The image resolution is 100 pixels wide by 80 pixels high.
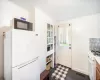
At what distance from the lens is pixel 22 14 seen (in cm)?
190

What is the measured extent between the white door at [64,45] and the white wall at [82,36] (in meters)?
0.19

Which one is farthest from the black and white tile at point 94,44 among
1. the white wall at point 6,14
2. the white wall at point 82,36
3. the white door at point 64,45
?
the white wall at point 6,14

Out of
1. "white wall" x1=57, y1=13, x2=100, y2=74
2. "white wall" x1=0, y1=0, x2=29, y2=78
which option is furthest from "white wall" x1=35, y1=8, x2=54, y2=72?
"white wall" x1=57, y1=13, x2=100, y2=74

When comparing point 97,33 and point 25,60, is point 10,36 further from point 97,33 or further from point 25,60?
point 97,33

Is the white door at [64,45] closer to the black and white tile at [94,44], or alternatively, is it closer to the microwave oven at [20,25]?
the black and white tile at [94,44]

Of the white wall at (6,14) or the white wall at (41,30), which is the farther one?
the white wall at (41,30)

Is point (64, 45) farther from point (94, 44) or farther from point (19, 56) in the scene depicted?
point (19, 56)

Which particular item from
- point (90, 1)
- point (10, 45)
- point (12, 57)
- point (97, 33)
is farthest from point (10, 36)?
point (97, 33)

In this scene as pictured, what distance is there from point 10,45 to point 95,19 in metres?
2.75

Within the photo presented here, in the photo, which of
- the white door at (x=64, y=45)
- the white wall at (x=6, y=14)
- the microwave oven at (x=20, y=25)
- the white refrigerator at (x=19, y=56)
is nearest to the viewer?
the white refrigerator at (x=19, y=56)

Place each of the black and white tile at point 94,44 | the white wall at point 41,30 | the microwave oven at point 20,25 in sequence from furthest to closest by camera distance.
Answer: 1. the black and white tile at point 94,44
2. the white wall at point 41,30
3. the microwave oven at point 20,25

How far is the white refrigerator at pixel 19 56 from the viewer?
97cm

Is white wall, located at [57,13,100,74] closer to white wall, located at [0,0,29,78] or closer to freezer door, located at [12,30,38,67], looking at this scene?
freezer door, located at [12,30,38,67]

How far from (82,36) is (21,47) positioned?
2.33m
